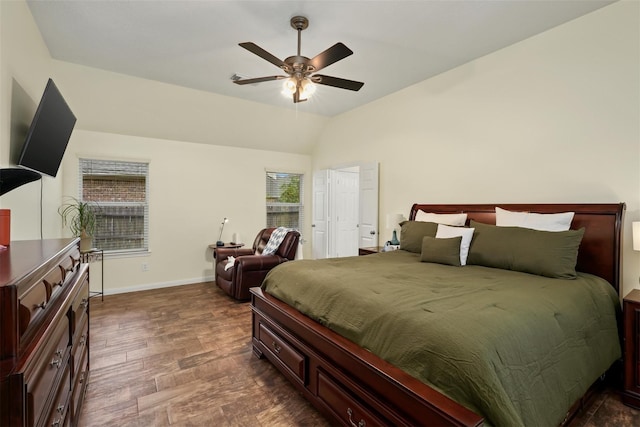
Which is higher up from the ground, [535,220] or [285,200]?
[285,200]

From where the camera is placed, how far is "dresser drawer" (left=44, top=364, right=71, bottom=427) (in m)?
1.23

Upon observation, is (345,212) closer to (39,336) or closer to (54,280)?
(54,280)

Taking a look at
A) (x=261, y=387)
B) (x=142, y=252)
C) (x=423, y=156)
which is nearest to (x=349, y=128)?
(x=423, y=156)

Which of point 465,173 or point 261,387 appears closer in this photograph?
point 261,387

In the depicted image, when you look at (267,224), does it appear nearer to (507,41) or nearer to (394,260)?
(394,260)

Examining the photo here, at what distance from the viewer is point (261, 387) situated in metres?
2.24

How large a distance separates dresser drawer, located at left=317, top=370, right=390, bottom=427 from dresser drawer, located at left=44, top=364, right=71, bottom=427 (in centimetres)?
126

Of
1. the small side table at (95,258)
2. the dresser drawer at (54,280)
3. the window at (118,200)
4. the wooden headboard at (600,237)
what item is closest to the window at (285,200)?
the window at (118,200)

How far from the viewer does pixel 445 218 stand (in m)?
3.54

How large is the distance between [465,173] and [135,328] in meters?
4.11

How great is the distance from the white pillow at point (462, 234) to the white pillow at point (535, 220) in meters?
0.34

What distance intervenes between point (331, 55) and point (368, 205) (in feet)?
9.52

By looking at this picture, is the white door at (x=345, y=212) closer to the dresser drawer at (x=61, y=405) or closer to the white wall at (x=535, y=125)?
the white wall at (x=535, y=125)

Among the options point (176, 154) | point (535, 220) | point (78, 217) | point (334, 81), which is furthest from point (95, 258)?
point (535, 220)
